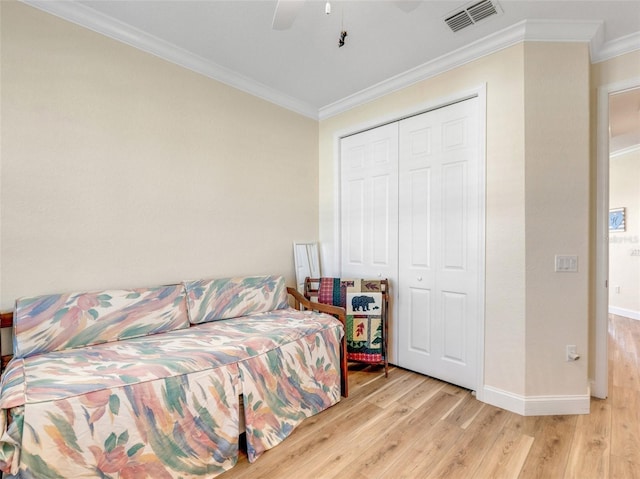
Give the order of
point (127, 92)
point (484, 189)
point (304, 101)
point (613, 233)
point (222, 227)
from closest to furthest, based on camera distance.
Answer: point (127, 92) < point (484, 189) < point (222, 227) < point (304, 101) < point (613, 233)

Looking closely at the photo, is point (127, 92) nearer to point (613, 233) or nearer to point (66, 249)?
point (66, 249)

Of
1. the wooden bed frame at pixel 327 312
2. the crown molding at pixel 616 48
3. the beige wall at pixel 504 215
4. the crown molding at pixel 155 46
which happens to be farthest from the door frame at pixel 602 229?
the crown molding at pixel 155 46

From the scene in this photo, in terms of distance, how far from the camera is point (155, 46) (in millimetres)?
2303

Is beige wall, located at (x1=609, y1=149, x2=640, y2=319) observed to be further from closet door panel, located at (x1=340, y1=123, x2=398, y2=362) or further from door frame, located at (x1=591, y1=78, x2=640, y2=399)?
closet door panel, located at (x1=340, y1=123, x2=398, y2=362)

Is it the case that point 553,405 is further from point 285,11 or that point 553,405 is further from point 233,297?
point 285,11

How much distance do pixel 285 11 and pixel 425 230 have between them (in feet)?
6.47

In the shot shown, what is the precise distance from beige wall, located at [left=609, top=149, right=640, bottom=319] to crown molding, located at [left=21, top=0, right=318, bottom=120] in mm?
5449

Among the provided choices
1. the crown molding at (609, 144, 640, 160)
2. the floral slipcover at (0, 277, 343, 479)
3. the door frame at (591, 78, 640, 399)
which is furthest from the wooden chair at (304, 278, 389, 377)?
the crown molding at (609, 144, 640, 160)

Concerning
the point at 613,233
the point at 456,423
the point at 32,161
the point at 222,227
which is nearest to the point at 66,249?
the point at 32,161

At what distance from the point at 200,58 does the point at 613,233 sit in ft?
21.4

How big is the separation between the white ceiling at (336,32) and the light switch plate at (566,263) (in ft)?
4.92

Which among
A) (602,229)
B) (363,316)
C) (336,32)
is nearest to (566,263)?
(602,229)

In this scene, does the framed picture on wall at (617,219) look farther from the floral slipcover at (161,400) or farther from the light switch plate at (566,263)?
the floral slipcover at (161,400)

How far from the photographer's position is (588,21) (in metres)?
2.07
